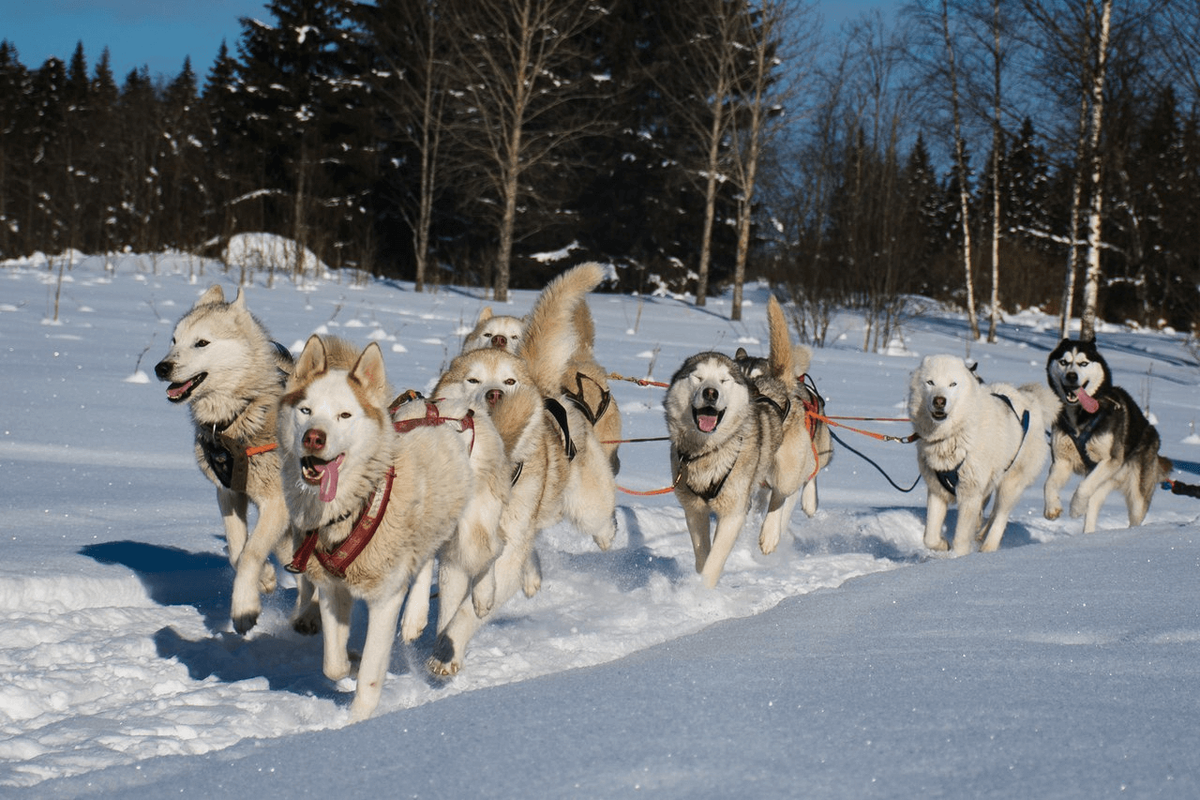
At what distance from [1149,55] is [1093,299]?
394 cm

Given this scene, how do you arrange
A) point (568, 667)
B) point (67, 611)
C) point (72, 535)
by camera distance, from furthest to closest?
point (72, 535) < point (67, 611) < point (568, 667)

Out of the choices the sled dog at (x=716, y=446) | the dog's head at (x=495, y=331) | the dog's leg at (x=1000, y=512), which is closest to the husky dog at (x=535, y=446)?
the sled dog at (x=716, y=446)

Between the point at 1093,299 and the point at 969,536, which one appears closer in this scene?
the point at 969,536

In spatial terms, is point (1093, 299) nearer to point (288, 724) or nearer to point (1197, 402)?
point (1197, 402)

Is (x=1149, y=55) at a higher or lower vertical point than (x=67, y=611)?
higher

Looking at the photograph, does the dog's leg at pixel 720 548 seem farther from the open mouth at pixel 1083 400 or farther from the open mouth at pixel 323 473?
A: the open mouth at pixel 1083 400

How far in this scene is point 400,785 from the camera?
76.6 inches

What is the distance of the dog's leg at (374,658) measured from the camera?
118 inches

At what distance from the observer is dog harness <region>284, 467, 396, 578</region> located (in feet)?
9.91

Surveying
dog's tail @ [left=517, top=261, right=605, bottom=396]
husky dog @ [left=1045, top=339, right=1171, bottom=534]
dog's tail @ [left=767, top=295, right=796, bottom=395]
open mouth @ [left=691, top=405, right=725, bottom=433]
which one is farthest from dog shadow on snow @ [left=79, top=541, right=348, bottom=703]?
husky dog @ [left=1045, top=339, right=1171, bottom=534]

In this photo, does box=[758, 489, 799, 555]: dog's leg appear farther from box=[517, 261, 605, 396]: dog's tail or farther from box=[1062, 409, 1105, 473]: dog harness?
box=[1062, 409, 1105, 473]: dog harness

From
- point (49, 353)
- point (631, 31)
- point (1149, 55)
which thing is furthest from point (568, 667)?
point (631, 31)

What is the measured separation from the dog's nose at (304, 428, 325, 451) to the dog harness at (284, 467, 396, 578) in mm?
280

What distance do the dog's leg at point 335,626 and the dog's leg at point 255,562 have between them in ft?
1.73
